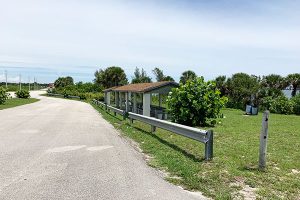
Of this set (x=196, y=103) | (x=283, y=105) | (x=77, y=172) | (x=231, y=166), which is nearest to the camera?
(x=77, y=172)

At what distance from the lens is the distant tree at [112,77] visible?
82.9 meters

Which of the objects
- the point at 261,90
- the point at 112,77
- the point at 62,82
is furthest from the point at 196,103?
the point at 62,82

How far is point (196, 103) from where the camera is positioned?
1777 cm

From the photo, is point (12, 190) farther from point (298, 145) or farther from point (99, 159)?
point (298, 145)

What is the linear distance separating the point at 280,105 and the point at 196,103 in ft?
64.3

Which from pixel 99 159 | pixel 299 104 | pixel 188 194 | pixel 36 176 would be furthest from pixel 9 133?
pixel 299 104

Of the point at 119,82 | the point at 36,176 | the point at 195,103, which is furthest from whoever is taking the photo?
the point at 119,82

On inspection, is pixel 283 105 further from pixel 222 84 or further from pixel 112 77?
pixel 112 77

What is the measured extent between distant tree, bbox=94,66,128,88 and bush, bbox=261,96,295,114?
49862mm

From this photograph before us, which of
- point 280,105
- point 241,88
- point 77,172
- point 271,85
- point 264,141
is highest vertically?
point 271,85

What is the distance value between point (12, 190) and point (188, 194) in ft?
9.65

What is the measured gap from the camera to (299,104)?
33.8 metres

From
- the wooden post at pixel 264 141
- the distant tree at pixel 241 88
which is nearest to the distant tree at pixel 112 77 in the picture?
the distant tree at pixel 241 88

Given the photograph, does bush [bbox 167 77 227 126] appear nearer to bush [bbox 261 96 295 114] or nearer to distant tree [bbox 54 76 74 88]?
bush [bbox 261 96 295 114]
